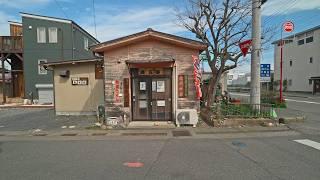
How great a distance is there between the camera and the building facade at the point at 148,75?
37.6 feet

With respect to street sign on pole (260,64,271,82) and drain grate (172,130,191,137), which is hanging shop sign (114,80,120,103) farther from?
street sign on pole (260,64,271,82)

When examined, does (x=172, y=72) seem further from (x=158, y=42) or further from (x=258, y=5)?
(x=258, y=5)

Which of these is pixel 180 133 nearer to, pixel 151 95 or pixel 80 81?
pixel 151 95

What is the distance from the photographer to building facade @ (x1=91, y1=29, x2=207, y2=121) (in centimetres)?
1147

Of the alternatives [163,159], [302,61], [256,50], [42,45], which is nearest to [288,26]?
[256,50]

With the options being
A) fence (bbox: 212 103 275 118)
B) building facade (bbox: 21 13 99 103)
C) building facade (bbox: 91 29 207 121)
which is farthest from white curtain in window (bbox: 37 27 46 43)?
fence (bbox: 212 103 275 118)

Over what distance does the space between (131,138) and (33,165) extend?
141 inches

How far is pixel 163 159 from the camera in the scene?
6148mm

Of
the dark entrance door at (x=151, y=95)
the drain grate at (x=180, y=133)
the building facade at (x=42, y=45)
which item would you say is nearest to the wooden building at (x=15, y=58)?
the building facade at (x=42, y=45)

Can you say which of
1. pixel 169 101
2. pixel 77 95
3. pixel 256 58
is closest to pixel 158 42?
pixel 169 101

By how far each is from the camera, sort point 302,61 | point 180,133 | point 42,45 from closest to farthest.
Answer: point 180,133 < point 42,45 < point 302,61

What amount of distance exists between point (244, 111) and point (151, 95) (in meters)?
4.37

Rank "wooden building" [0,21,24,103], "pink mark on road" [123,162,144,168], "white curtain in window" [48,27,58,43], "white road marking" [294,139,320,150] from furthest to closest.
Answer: "wooden building" [0,21,24,103] < "white curtain in window" [48,27,58,43] < "white road marking" [294,139,320,150] < "pink mark on road" [123,162,144,168]

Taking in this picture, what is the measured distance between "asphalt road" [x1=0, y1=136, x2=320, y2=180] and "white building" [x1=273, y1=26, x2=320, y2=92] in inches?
1293
